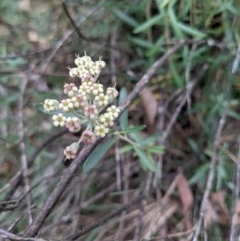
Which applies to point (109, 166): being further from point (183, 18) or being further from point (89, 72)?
point (89, 72)

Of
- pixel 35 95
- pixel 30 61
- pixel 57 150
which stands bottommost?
pixel 57 150

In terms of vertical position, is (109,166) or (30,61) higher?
(30,61)

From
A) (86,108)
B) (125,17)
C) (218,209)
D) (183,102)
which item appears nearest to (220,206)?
(218,209)

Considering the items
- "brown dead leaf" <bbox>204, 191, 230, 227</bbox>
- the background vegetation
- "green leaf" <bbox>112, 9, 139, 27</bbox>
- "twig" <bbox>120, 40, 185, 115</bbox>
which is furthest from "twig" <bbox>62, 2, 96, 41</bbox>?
"brown dead leaf" <bbox>204, 191, 230, 227</bbox>

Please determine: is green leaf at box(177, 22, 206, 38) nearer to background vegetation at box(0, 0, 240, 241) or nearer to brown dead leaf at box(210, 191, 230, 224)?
background vegetation at box(0, 0, 240, 241)

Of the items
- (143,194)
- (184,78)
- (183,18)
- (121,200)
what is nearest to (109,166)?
(121,200)

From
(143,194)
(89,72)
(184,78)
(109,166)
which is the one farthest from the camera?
(109,166)

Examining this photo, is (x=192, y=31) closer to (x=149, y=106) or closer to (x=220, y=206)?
(x=149, y=106)
